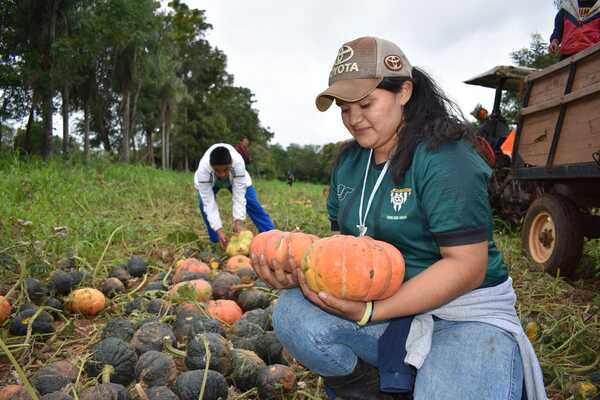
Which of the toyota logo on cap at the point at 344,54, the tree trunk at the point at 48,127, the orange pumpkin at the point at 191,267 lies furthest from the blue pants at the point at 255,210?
the tree trunk at the point at 48,127

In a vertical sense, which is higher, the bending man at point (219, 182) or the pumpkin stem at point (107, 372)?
the bending man at point (219, 182)

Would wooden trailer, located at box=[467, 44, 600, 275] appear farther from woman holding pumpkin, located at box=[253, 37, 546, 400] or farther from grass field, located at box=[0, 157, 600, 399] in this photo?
woman holding pumpkin, located at box=[253, 37, 546, 400]

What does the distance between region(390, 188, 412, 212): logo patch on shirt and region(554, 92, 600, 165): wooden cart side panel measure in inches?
105

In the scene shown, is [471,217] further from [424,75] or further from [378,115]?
[424,75]

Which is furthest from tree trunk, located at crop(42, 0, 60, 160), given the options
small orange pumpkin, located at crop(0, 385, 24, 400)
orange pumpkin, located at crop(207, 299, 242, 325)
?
small orange pumpkin, located at crop(0, 385, 24, 400)

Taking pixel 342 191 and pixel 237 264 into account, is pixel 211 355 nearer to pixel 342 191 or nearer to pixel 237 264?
pixel 342 191

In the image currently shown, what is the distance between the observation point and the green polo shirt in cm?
178

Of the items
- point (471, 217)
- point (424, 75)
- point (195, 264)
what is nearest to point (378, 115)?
point (424, 75)

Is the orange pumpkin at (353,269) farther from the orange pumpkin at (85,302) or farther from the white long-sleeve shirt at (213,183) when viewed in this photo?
the white long-sleeve shirt at (213,183)

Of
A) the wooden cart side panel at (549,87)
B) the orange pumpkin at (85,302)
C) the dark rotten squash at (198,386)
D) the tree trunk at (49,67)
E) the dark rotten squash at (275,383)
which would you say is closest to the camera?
the dark rotten squash at (198,386)

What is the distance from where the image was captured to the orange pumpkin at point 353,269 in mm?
1779

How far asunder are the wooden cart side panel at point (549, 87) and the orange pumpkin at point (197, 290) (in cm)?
363

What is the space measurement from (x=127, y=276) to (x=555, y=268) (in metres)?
3.98

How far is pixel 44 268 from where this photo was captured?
12.9 ft
